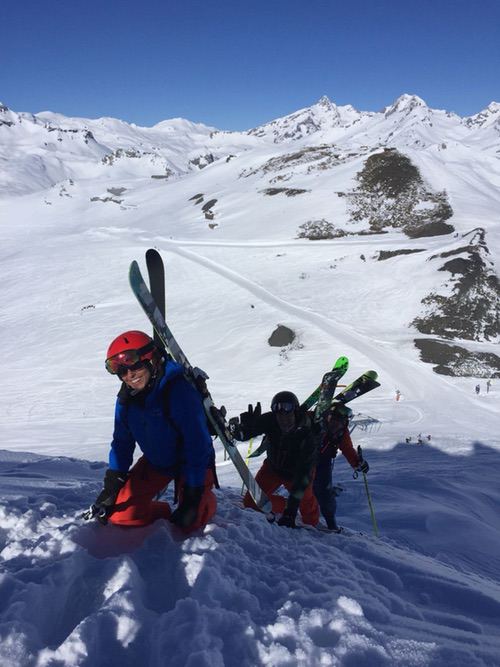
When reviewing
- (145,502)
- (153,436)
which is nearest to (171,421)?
(153,436)

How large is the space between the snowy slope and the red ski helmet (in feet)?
5.66

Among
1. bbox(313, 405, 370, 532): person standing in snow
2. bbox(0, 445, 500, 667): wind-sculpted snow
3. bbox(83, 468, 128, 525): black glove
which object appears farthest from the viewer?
bbox(313, 405, 370, 532): person standing in snow

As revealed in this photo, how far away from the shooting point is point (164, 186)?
99.2m

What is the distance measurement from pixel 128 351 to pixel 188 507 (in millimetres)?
1750

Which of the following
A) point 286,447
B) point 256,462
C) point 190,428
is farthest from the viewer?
point 256,462

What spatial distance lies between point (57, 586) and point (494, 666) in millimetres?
3475

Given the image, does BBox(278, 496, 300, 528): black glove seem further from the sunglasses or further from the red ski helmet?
the red ski helmet

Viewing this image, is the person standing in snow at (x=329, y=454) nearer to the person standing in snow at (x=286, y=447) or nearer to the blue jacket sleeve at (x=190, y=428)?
the person standing in snow at (x=286, y=447)

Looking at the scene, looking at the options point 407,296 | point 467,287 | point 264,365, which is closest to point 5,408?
point 264,365

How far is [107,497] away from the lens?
15.3ft

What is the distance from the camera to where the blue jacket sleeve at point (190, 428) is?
4.39 m

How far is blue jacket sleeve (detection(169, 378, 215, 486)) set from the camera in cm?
439

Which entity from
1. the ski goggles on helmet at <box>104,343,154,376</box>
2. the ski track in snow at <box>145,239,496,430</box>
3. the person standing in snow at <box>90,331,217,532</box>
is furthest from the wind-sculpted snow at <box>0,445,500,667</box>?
the ski track in snow at <box>145,239,496,430</box>

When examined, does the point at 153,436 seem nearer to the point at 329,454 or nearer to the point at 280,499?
the point at 280,499
